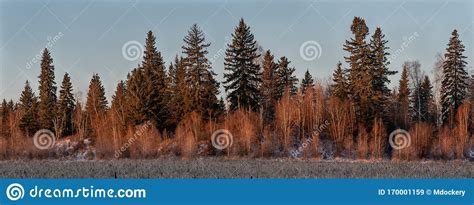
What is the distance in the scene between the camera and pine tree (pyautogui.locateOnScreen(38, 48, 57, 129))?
2052 inches

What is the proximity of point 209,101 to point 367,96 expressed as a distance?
42.3ft

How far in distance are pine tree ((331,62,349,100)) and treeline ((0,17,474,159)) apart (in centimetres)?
10

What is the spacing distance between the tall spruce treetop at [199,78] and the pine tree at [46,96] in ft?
38.6

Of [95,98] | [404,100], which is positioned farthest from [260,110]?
[95,98]

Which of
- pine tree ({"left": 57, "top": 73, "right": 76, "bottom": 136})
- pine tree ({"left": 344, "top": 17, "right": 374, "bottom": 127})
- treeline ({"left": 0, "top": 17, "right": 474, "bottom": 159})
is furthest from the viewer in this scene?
pine tree ({"left": 57, "top": 73, "right": 76, "bottom": 136})

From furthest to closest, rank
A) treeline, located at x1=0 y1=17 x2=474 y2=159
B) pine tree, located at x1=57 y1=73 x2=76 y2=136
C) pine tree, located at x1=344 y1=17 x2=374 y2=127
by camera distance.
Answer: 1. pine tree, located at x1=57 y1=73 x2=76 y2=136
2. pine tree, located at x1=344 y1=17 x2=374 y2=127
3. treeline, located at x1=0 y1=17 x2=474 y2=159

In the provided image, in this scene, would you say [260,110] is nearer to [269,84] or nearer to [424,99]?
[269,84]

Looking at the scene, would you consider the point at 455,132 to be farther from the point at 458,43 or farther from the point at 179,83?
the point at 179,83

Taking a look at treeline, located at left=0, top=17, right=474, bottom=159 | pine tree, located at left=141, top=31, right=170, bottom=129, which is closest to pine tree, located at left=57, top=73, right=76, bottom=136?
treeline, located at left=0, top=17, right=474, bottom=159

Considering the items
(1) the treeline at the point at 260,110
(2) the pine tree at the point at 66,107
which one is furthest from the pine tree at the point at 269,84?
(2) the pine tree at the point at 66,107

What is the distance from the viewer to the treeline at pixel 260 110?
44.3 meters

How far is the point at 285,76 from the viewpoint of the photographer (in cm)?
5656

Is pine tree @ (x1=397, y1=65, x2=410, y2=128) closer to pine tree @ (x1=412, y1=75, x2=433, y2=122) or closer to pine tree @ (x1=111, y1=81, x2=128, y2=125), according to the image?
pine tree @ (x1=412, y1=75, x2=433, y2=122)

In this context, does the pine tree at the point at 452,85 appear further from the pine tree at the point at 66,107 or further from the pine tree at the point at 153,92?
the pine tree at the point at 66,107
